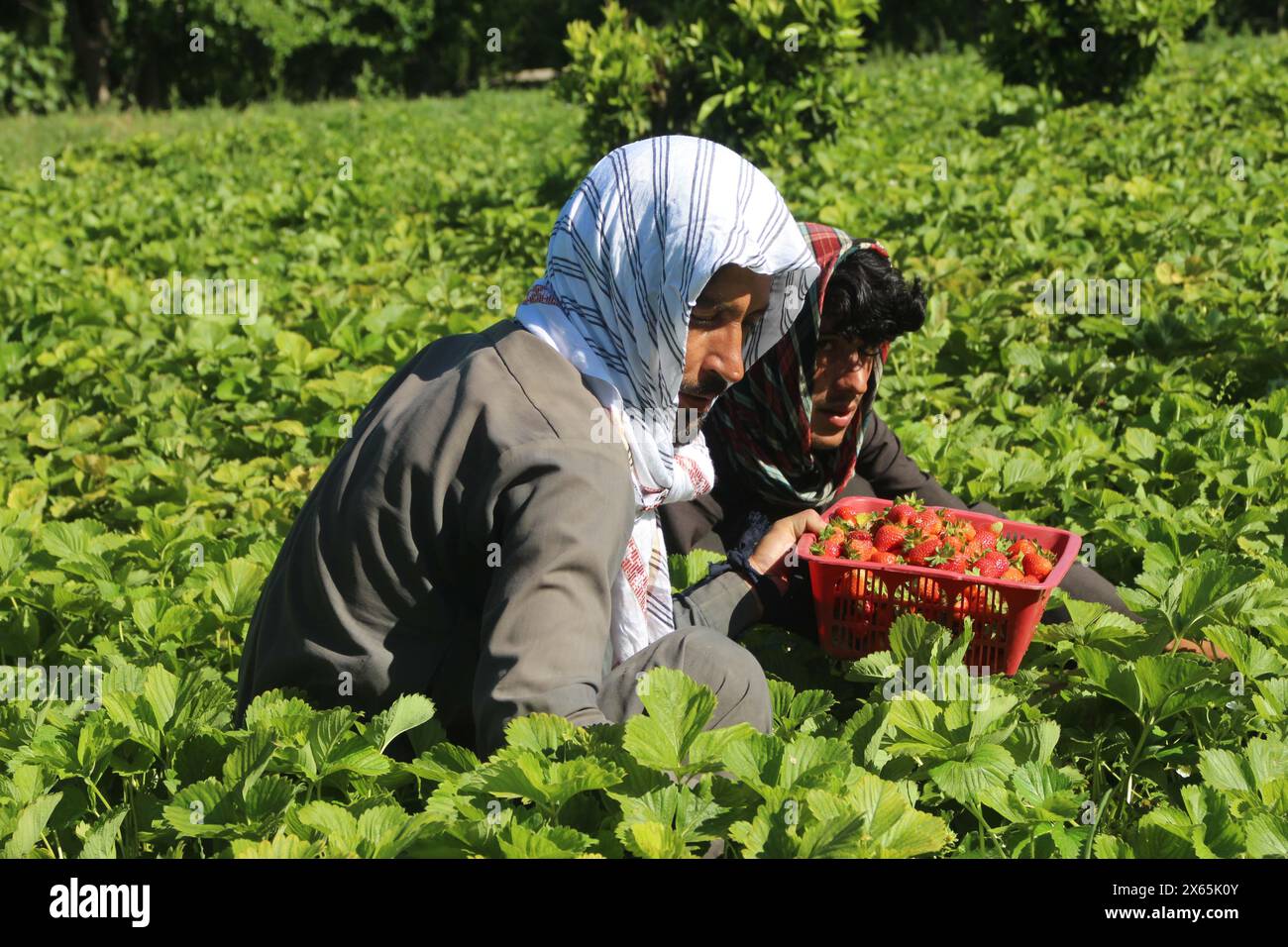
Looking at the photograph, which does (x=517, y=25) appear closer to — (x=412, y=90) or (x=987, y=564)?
(x=412, y=90)

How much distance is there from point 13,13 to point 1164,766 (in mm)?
23903

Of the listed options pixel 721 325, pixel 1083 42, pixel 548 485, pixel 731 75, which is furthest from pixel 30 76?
pixel 548 485

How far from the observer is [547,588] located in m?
1.73

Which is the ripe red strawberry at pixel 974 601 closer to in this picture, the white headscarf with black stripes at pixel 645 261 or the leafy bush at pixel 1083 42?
the white headscarf with black stripes at pixel 645 261

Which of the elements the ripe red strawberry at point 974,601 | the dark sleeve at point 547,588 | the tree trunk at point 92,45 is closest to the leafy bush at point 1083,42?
the ripe red strawberry at point 974,601

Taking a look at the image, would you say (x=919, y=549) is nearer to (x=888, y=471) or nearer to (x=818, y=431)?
(x=818, y=431)

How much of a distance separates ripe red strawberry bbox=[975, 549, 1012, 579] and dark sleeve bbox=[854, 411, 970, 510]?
2.48ft

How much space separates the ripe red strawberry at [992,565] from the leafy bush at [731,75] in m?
6.24

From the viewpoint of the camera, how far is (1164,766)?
2.29 m

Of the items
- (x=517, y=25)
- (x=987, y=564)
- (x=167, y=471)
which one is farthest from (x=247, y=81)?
(x=987, y=564)

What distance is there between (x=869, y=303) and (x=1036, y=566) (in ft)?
2.41

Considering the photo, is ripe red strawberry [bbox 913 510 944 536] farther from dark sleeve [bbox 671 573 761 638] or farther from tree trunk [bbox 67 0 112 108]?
tree trunk [bbox 67 0 112 108]

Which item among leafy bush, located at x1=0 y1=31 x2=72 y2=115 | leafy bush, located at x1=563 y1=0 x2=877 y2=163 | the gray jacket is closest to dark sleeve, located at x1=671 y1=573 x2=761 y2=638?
the gray jacket

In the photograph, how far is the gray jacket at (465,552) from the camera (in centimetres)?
174
